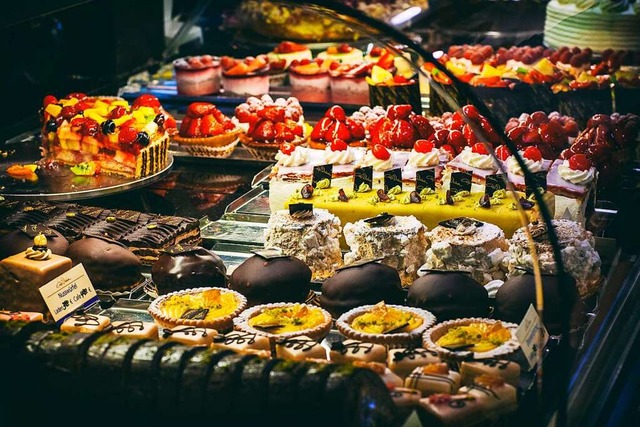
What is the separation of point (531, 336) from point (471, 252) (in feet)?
3.23

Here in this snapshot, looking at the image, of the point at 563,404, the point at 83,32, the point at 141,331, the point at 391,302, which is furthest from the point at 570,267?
the point at 83,32

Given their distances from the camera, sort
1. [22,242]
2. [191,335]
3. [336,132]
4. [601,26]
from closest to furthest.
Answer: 1. [191,335]
2. [22,242]
3. [336,132]
4. [601,26]

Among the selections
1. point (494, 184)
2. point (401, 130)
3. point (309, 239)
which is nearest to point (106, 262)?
point (309, 239)

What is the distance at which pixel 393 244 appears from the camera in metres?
4.36

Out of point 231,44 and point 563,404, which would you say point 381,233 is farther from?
point 231,44

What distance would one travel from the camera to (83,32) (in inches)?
315

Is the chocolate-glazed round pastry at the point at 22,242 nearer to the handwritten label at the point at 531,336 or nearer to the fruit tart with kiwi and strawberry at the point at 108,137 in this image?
the fruit tart with kiwi and strawberry at the point at 108,137

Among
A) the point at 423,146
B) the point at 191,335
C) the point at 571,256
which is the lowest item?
the point at 191,335

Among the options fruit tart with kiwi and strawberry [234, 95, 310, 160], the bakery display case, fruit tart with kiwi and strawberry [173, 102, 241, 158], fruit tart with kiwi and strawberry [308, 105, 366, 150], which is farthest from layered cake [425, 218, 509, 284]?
fruit tart with kiwi and strawberry [173, 102, 241, 158]

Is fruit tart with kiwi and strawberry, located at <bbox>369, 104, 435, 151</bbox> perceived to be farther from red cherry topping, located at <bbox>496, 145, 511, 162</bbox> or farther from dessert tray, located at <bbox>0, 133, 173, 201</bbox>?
dessert tray, located at <bbox>0, 133, 173, 201</bbox>

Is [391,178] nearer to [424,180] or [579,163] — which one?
[424,180]

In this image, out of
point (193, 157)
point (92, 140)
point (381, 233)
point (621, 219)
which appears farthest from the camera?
point (193, 157)

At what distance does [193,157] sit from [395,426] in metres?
3.88

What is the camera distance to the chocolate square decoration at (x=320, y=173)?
16.5 feet
